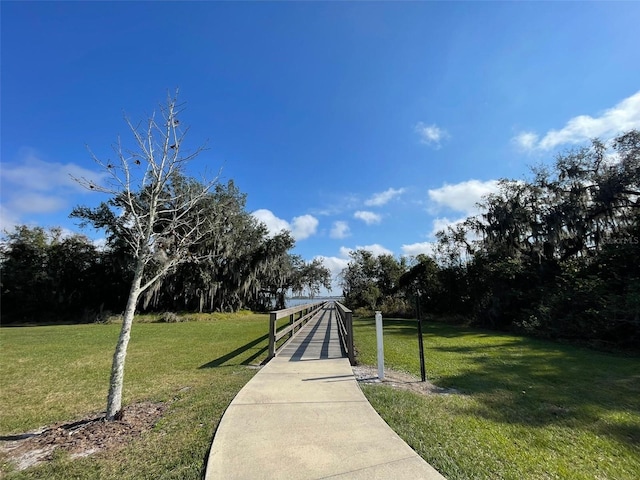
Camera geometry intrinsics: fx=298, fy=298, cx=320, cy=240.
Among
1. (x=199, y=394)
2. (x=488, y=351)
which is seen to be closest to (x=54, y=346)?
(x=199, y=394)

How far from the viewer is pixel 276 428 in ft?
9.86

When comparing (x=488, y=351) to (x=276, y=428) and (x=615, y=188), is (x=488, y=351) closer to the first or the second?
(x=276, y=428)

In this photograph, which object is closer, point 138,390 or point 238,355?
point 138,390

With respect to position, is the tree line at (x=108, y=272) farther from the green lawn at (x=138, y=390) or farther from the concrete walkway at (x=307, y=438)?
the concrete walkway at (x=307, y=438)

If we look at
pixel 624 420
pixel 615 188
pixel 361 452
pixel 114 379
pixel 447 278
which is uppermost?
pixel 615 188

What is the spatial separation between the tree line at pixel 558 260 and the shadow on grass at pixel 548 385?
2.48 m

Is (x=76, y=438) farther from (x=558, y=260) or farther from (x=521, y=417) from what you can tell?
(x=558, y=260)

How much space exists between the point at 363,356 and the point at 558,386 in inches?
143

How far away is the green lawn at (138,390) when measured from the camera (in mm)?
2543

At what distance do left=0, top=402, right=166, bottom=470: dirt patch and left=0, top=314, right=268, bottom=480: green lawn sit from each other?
0.49 ft

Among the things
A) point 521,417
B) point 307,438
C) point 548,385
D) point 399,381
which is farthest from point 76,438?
point 548,385

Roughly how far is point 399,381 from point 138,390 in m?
4.31

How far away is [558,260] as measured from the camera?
14906 mm

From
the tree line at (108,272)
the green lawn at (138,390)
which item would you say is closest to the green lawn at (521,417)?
the green lawn at (138,390)
